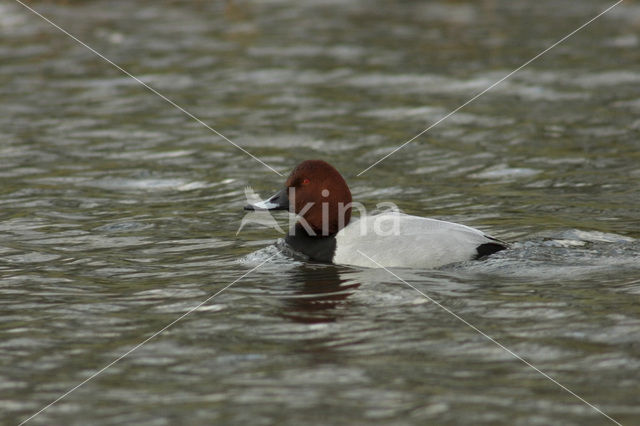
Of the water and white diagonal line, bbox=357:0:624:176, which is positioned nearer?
the water

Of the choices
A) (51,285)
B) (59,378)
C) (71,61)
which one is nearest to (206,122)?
(71,61)

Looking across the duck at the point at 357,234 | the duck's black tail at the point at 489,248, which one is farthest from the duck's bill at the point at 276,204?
the duck's black tail at the point at 489,248

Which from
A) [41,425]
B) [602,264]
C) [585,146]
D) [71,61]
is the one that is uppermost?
[71,61]

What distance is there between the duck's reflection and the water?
0.03 m

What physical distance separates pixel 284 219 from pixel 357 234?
2145 mm

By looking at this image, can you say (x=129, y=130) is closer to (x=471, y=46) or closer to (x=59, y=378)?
(x=471, y=46)

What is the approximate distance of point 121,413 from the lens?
4.94 m

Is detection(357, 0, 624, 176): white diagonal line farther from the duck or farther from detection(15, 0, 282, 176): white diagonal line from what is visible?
the duck

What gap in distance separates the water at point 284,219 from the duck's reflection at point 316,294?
28 millimetres

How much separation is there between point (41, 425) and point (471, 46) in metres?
13.5

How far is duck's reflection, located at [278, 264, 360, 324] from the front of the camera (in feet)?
21.0

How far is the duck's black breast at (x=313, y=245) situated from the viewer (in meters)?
7.66

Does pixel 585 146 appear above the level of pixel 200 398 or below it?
above

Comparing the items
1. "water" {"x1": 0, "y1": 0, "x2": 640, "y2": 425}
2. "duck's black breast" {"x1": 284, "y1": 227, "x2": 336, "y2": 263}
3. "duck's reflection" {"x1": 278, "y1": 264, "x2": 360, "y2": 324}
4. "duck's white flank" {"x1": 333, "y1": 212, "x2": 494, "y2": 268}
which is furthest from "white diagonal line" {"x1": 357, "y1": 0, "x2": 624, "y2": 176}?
"duck's reflection" {"x1": 278, "y1": 264, "x2": 360, "y2": 324}
